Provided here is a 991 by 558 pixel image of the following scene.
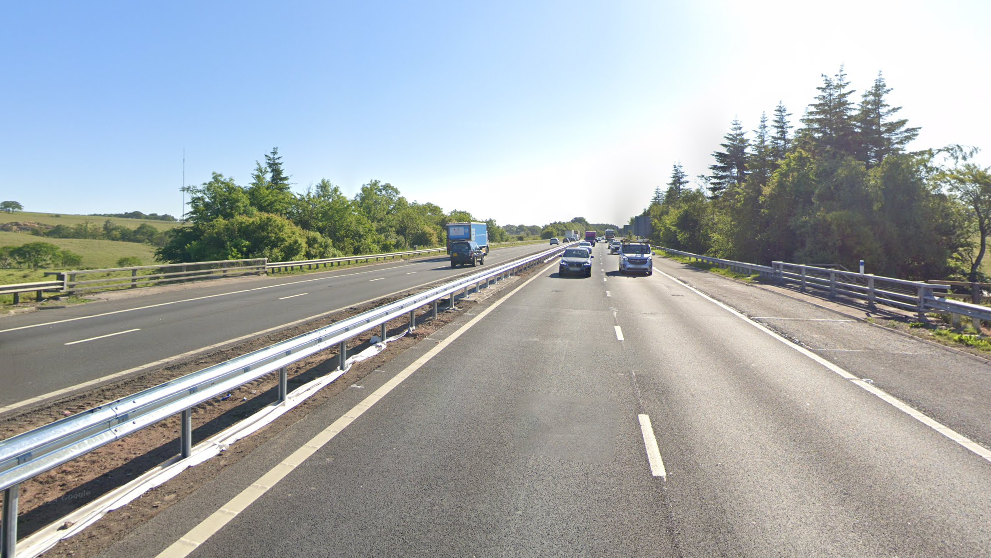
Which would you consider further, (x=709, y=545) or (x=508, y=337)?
(x=508, y=337)

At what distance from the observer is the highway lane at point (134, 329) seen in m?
8.66

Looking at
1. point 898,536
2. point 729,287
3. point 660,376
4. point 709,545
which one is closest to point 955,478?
point 898,536

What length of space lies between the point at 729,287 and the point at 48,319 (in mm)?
26286

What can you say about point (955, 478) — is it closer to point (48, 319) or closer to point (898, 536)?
point (898, 536)

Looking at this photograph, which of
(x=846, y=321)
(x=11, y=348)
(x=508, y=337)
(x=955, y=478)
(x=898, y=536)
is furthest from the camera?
(x=846, y=321)

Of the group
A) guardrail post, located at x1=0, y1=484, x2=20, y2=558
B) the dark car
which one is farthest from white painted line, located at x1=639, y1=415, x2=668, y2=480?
the dark car

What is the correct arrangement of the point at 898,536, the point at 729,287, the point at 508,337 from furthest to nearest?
1. the point at 729,287
2. the point at 508,337
3. the point at 898,536

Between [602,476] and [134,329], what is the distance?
13022 millimetres

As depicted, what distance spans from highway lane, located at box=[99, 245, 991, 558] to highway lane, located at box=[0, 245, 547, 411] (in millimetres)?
5116

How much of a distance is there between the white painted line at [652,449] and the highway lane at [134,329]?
8.01 meters

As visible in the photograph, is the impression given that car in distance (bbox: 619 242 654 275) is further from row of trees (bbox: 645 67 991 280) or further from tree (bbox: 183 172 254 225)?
tree (bbox: 183 172 254 225)

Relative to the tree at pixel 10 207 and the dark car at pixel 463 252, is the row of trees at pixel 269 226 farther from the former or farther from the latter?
the tree at pixel 10 207

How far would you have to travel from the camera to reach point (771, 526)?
12.6ft

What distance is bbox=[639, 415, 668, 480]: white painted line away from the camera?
4.79 meters
